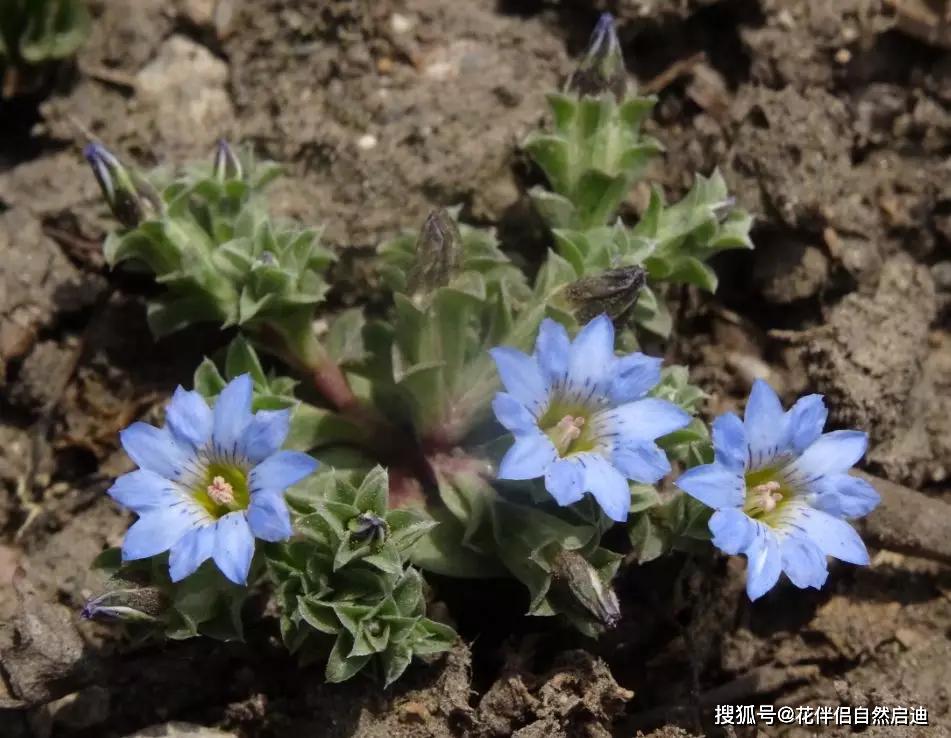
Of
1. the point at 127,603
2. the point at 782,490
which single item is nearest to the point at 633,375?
the point at 782,490

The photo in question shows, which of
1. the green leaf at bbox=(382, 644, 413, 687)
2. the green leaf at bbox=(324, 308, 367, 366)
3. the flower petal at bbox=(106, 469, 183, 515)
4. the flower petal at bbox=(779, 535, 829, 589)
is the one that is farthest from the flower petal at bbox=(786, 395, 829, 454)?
the flower petal at bbox=(106, 469, 183, 515)

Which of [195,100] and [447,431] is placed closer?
[447,431]

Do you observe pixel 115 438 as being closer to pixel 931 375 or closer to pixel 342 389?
pixel 342 389

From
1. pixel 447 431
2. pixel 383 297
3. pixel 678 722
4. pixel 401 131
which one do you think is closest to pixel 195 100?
pixel 401 131

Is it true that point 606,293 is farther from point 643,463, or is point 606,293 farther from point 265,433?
point 265,433

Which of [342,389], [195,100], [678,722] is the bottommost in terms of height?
[678,722]

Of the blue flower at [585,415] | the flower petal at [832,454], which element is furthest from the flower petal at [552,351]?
the flower petal at [832,454]

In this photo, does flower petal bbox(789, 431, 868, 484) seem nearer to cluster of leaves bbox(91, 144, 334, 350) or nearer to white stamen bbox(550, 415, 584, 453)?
white stamen bbox(550, 415, 584, 453)
